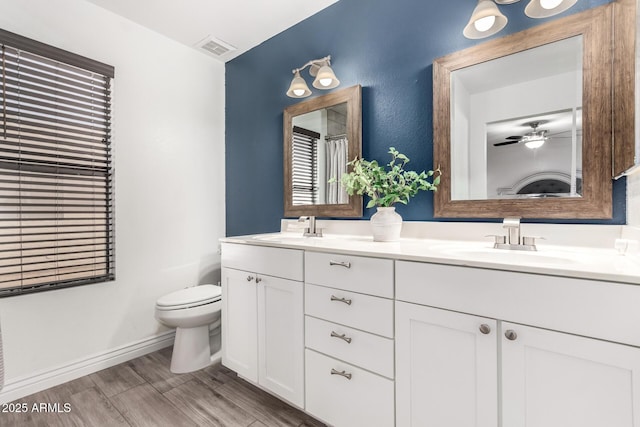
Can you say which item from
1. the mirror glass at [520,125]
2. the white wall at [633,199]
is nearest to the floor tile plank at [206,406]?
the mirror glass at [520,125]

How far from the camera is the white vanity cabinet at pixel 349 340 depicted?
114cm

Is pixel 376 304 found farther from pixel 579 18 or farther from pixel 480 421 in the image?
pixel 579 18

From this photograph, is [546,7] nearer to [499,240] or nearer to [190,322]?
[499,240]

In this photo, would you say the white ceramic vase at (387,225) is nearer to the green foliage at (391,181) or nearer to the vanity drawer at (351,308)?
the green foliage at (391,181)

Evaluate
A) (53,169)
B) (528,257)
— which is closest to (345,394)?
(528,257)

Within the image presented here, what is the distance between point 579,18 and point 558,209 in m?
0.77

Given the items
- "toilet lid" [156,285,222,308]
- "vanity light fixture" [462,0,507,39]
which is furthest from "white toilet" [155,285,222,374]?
"vanity light fixture" [462,0,507,39]

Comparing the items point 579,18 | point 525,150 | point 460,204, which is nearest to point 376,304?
point 460,204

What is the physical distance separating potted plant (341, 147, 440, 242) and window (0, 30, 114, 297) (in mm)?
1620

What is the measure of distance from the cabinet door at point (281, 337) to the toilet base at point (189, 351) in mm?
617

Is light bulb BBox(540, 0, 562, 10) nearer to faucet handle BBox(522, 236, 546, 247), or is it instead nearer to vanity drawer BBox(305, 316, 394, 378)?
faucet handle BBox(522, 236, 546, 247)

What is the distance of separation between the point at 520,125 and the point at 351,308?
3.63ft

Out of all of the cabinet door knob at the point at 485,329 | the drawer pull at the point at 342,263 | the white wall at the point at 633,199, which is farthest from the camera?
the drawer pull at the point at 342,263

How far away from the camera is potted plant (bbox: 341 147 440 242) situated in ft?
5.05
